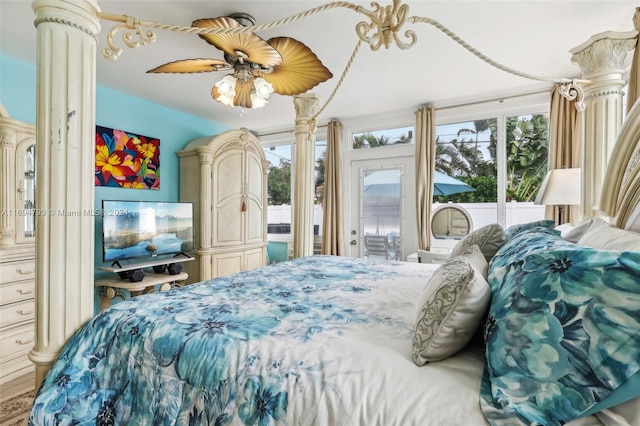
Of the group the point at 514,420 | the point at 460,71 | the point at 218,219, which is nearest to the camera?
the point at 514,420

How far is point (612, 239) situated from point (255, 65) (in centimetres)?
217

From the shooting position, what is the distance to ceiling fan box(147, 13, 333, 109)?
1.88 meters

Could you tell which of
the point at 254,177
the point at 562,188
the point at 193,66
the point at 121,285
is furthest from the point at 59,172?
the point at 254,177

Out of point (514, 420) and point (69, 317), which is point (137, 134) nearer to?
point (69, 317)

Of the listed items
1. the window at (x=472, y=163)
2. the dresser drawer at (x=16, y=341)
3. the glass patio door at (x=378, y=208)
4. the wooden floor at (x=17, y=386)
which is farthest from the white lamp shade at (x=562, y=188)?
the dresser drawer at (x=16, y=341)

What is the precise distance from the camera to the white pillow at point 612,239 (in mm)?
849

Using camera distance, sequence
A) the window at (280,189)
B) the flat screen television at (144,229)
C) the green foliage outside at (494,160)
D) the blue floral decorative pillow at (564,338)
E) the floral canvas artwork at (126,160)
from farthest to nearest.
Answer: the window at (280,189), the green foliage outside at (494,160), the floral canvas artwork at (126,160), the flat screen television at (144,229), the blue floral decorative pillow at (564,338)

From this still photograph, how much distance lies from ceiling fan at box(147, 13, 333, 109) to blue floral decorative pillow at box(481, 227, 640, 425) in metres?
1.84

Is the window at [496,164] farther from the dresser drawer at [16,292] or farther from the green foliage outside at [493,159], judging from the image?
the dresser drawer at [16,292]

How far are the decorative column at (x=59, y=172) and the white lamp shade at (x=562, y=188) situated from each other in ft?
10.0

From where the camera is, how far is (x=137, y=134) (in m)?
3.60

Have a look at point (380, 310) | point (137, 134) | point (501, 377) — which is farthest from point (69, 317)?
point (137, 134)

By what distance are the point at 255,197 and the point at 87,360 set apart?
3400 mm

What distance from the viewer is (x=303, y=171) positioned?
277 cm
